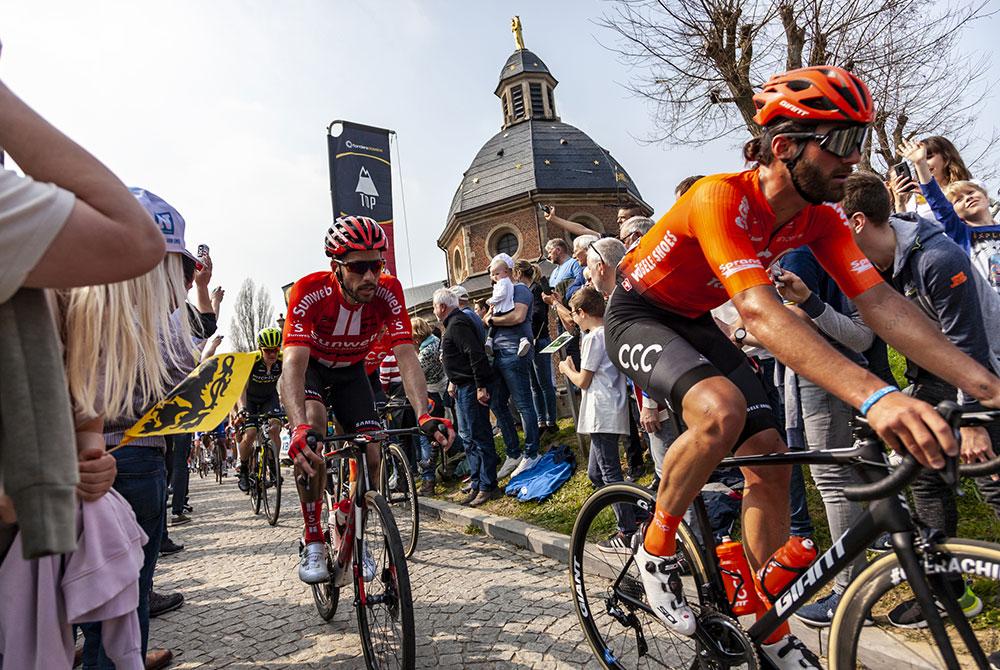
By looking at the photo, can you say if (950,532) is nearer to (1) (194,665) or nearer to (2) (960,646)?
(2) (960,646)

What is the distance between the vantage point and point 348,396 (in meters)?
5.03

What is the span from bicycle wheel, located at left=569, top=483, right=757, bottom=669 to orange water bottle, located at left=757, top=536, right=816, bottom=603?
0.23 metres

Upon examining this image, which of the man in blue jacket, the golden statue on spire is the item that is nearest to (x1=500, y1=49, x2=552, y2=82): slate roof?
the golden statue on spire

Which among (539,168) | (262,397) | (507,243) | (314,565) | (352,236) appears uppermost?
(539,168)

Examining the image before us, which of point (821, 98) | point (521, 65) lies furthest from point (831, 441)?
point (521, 65)

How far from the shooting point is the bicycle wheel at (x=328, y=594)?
408 cm

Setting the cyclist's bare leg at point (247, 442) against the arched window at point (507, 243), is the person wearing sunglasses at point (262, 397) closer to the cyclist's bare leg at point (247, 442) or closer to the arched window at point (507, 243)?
the cyclist's bare leg at point (247, 442)

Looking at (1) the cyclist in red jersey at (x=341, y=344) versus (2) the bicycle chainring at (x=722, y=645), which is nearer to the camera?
(2) the bicycle chainring at (x=722, y=645)

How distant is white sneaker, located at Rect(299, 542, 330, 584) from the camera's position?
393 cm

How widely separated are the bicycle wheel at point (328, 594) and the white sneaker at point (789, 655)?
2.62m

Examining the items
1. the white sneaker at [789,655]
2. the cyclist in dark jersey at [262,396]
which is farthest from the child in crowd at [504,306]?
the white sneaker at [789,655]

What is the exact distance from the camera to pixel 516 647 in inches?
138

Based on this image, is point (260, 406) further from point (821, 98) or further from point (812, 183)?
point (821, 98)

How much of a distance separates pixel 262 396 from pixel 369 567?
6930 millimetres
